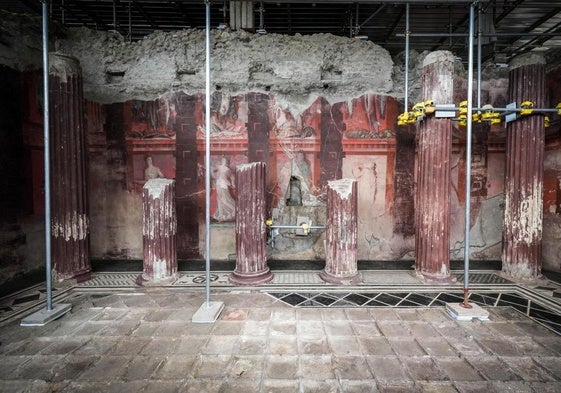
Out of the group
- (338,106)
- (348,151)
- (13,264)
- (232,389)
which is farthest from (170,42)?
(232,389)

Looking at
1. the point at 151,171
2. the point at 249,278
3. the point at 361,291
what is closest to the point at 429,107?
the point at 361,291

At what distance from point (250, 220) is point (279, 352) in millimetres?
2469

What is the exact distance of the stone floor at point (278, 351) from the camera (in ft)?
7.94

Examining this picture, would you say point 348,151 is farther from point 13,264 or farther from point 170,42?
point 13,264

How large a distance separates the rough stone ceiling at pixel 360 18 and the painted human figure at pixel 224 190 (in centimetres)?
319

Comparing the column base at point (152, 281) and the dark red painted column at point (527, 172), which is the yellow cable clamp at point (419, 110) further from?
the column base at point (152, 281)

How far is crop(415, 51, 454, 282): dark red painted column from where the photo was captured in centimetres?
468

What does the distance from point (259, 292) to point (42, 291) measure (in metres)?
3.50

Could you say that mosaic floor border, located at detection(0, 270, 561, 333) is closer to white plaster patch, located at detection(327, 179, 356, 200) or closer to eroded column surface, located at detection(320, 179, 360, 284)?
eroded column surface, located at detection(320, 179, 360, 284)

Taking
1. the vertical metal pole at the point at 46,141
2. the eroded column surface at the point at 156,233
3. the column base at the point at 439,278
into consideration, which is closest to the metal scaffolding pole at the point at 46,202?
the vertical metal pole at the point at 46,141

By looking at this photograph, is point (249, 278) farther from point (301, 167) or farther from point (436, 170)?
point (436, 170)

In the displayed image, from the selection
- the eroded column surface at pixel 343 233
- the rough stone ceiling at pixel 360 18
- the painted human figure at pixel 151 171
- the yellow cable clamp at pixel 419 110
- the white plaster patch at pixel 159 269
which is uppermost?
the rough stone ceiling at pixel 360 18

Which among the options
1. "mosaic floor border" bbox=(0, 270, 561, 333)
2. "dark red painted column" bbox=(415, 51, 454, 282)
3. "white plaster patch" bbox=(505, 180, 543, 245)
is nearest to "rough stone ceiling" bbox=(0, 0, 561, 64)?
"dark red painted column" bbox=(415, 51, 454, 282)

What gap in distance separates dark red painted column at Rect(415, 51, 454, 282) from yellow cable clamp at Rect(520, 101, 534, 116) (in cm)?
113
